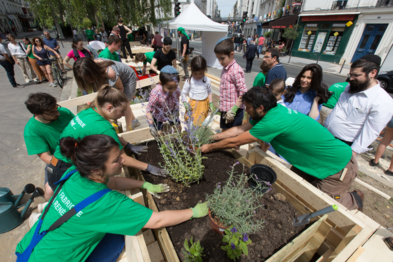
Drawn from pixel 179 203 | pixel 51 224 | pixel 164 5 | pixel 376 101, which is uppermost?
pixel 164 5

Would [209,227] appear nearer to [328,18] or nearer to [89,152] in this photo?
[89,152]

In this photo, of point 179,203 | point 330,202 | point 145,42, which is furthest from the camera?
point 145,42

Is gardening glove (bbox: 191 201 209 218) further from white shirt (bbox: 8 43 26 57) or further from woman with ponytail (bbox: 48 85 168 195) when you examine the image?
white shirt (bbox: 8 43 26 57)

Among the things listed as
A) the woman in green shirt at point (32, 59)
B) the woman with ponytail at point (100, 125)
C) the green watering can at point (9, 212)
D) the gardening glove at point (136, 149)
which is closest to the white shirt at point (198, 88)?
the gardening glove at point (136, 149)

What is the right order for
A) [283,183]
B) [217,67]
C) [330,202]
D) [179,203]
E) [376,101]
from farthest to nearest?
[217,67], [376,101], [283,183], [179,203], [330,202]

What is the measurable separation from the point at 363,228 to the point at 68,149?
218cm

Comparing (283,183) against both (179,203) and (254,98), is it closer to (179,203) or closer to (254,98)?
(254,98)

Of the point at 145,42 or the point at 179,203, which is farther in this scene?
the point at 145,42

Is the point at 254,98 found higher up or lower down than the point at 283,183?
higher up

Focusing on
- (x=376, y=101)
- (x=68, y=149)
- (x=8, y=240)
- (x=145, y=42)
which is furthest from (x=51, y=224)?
(x=145, y=42)

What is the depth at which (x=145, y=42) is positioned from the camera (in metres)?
18.2

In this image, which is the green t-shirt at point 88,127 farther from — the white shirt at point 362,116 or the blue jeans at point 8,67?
the blue jeans at point 8,67

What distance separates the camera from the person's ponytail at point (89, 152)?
3.76 feet

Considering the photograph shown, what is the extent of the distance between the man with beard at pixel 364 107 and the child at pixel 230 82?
135cm
